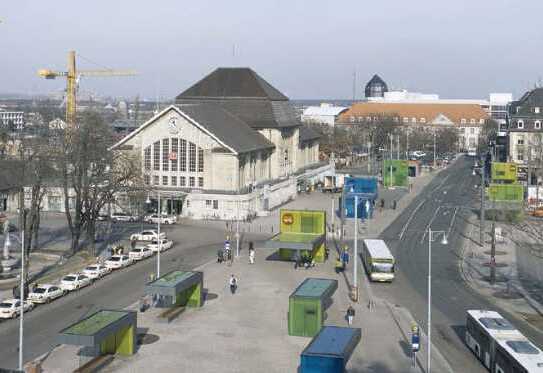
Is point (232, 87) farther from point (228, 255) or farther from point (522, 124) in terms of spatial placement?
point (522, 124)

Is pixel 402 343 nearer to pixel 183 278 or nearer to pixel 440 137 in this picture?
pixel 183 278

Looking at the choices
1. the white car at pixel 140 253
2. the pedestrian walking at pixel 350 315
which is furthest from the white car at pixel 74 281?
the pedestrian walking at pixel 350 315

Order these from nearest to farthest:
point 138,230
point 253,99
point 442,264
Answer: point 442,264
point 138,230
point 253,99

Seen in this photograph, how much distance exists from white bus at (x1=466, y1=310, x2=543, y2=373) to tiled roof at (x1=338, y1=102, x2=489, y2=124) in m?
149

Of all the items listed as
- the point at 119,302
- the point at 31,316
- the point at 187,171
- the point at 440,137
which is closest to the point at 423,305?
the point at 119,302

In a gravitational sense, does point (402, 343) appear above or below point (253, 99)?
below

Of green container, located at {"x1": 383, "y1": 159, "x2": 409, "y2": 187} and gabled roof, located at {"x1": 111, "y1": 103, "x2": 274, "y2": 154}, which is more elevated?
gabled roof, located at {"x1": 111, "y1": 103, "x2": 274, "y2": 154}

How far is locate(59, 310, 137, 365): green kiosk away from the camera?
27859 millimetres

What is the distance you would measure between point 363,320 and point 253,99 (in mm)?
51453

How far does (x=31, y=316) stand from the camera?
1463 inches

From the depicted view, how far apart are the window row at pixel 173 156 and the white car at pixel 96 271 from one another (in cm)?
2508

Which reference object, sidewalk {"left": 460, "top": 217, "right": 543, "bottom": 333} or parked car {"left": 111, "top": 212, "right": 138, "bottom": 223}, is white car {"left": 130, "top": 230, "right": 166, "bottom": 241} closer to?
parked car {"left": 111, "top": 212, "right": 138, "bottom": 223}

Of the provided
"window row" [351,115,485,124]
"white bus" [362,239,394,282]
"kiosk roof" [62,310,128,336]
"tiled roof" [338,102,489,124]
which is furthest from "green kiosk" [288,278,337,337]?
"tiled roof" [338,102,489,124]

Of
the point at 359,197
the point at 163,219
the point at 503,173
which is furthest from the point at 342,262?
the point at 503,173
